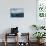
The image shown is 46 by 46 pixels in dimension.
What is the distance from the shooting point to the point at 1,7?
7043 mm

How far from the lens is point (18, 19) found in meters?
7.11

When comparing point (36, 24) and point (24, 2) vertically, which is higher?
point (24, 2)

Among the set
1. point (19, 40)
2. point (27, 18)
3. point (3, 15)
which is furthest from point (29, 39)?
point (3, 15)

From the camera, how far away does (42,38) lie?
6801 millimetres

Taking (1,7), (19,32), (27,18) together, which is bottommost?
(19,32)

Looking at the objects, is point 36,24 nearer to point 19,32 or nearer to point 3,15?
point 19,32

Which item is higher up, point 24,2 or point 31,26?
point 24,2

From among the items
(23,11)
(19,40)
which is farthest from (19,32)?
(23,11)

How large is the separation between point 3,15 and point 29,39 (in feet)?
5.04

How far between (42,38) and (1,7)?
2173 millimetres

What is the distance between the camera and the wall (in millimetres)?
7035

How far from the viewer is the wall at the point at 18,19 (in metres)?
7.04

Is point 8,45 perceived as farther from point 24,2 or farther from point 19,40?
point 24,2

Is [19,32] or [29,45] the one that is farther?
[19,32]
